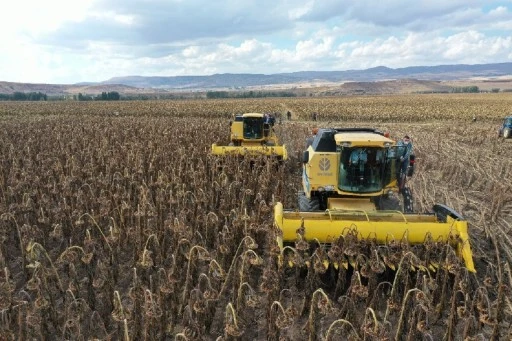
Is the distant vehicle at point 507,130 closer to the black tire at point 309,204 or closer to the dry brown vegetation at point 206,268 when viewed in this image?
the dry brown vegetation at point 206,268

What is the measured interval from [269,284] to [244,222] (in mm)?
2550

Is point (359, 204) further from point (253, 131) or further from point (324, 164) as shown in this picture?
point (253, 131)

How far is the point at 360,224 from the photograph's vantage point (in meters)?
6.05

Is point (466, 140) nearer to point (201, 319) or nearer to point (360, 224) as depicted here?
point (360, 224)

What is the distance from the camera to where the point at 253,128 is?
1552cm

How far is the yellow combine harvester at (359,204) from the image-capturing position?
5996 mm

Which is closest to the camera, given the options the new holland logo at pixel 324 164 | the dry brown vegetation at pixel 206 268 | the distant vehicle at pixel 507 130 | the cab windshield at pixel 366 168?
the dry brown vegetation at pixel 206 268

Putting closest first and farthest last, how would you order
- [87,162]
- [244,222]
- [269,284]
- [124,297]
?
[269,284] → [124,297] → [244,222] → [87,162]

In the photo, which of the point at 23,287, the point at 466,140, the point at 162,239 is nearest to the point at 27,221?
the point at 23,287

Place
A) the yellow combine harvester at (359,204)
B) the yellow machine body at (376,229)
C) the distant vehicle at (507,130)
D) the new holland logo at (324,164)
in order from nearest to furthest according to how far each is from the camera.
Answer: the yellow machine body at (376,229), the yellow combine harvester at (359,204), the new holland logo at (324,164), the distant vehicle at (507,130)

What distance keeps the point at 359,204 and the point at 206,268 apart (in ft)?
10.2

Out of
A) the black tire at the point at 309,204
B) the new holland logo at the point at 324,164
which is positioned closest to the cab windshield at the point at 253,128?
the black tire at the point at 309,204

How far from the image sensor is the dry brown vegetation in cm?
445

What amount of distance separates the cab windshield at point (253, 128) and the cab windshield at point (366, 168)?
8.30 meters
